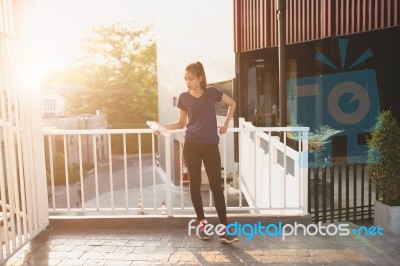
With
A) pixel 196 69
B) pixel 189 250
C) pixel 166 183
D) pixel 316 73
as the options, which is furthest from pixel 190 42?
pixel 189 250

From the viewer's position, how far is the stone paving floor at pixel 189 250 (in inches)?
127

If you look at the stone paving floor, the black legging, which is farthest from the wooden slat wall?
the black legging

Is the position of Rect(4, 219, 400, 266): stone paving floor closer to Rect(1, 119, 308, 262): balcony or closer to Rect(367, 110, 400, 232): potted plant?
Rect(1, 119, 308, 262): balcony

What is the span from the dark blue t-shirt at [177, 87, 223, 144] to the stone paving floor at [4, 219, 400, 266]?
969 millimetres

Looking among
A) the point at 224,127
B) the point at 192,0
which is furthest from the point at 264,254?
the point at 192,0

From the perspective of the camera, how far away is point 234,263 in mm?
3162

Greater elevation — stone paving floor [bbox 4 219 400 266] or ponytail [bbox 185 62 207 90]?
ponytail [bbox 185 62 207 90]

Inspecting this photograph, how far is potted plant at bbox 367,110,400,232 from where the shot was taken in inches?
168

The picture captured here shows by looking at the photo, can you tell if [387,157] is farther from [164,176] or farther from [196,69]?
[164,176]

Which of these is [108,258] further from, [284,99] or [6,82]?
[284,99]

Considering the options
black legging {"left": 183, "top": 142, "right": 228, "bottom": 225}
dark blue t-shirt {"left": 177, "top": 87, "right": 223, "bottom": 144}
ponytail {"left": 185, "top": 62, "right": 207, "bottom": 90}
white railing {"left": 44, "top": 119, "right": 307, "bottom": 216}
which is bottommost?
white railing {"left": 44, "top": 119, "right": 307, "bottom": 216}

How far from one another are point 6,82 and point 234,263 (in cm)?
242

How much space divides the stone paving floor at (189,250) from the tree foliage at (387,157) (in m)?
0.58

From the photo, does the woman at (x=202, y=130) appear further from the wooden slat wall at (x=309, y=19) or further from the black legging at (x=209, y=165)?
the wooden slat wall at (x=309, y=19)
